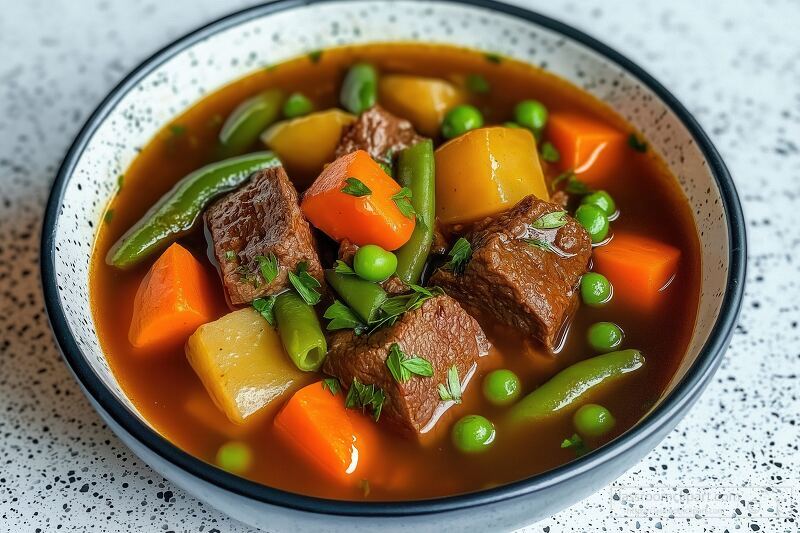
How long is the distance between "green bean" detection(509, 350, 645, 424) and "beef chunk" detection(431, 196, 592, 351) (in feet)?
0.50

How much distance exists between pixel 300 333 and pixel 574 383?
0.97 meters

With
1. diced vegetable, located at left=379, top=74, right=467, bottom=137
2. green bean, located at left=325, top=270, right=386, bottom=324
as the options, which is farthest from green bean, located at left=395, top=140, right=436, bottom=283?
diced vegetable, located at left=379, top=74, right=467, bottom=137

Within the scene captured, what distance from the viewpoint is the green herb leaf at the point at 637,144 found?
3863 mm

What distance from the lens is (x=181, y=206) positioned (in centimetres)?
365

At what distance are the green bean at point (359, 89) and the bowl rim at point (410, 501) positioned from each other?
96 centimetres

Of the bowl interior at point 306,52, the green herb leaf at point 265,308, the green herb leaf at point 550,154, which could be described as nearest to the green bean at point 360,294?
the green herb leaf at point 265,308

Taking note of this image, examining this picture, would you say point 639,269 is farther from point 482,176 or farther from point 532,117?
point 532,117

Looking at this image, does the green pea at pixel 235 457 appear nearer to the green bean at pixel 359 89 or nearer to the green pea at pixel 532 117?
the green bean at pixel 359 89

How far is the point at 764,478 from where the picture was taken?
3262 millimetres

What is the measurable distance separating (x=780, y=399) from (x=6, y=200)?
3.54 meters

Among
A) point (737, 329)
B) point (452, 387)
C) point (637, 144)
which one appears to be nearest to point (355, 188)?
point (452, 387)

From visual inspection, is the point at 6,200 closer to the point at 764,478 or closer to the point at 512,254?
the point at 512,254

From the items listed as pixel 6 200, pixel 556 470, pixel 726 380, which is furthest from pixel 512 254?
pixel 6 200

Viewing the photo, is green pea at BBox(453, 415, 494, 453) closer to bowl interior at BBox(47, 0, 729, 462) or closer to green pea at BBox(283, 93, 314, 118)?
bowl interior at BBox(47, 0, 729, 462)
